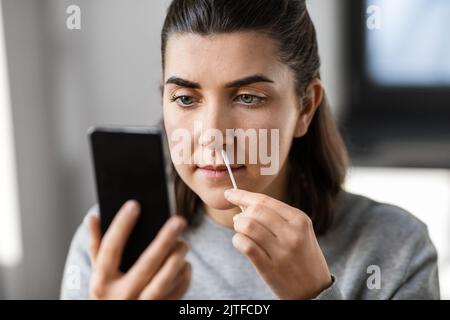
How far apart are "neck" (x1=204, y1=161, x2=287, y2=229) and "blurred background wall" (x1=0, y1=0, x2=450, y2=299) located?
0.36ft

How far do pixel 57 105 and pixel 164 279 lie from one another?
0.74 ft

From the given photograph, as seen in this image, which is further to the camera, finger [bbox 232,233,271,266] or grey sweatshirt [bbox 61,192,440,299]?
grey sweatshirt [bbox 61,192,440,299]

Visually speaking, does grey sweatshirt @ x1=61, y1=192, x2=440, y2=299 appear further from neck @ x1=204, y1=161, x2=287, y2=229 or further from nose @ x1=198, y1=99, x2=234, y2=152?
nose @ x1=198, y1=99, x2=234, y2=152

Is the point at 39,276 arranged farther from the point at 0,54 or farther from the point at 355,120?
the point at 355,120

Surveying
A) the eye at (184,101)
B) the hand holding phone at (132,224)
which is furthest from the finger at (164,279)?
the eye at (184,101)

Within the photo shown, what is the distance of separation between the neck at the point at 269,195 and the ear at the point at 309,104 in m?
0.04

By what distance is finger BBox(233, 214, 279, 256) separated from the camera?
0.47 m

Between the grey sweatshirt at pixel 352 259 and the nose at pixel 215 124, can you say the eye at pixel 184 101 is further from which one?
the grey sweatshirt at pixel 352 259

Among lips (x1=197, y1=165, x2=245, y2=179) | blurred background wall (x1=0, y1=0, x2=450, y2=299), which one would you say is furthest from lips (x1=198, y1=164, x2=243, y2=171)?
blurred background wall (x1=0, y1=0, x2=450, y2=299)

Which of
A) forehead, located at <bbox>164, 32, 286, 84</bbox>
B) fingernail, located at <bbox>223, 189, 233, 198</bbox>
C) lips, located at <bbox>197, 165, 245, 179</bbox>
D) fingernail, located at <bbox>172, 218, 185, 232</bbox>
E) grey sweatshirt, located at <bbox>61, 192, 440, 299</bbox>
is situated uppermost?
forehead, located at <bbox>164, 32, 286, 84</bbox>

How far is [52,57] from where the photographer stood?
0.63 m

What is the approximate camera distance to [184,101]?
1.61 ft

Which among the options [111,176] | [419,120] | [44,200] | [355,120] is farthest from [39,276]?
[419,120]
